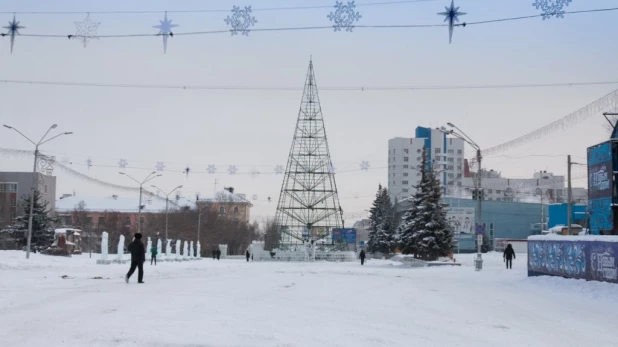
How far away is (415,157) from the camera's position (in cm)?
17412

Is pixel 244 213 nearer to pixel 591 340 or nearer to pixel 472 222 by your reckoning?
pixel 472 222

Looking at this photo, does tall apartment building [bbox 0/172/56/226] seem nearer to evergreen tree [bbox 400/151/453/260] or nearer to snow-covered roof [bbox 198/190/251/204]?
snow-covered roof [bbox 198/190/251/204]

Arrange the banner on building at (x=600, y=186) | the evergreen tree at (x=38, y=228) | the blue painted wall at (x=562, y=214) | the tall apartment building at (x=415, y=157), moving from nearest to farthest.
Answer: the banner on building at (x=600, y=186) < the evergreen tree at (x=38, y=228) < the blue painted wall at (x=562, y=214) < the tall apartment building at (x=415, y=157)

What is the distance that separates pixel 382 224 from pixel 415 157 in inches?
3060

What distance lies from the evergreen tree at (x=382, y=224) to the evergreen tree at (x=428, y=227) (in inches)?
1249

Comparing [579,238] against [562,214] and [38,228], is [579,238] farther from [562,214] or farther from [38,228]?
[38,228]

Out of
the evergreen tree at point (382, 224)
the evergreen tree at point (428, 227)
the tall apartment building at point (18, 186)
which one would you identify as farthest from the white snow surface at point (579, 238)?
the tall apartment building at point (18, 186)

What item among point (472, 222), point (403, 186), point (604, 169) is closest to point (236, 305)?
point (604, 169)

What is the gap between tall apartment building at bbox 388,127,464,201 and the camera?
6841 inches

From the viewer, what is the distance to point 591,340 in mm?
13828

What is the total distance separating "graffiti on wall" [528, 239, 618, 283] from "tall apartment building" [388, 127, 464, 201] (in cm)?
13686

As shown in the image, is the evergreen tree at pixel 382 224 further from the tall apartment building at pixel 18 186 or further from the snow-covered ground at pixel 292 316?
the snow-covered ground at pixel 292 316

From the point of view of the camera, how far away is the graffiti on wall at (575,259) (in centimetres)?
2561

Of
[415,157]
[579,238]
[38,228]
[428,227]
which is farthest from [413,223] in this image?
[415,157]
